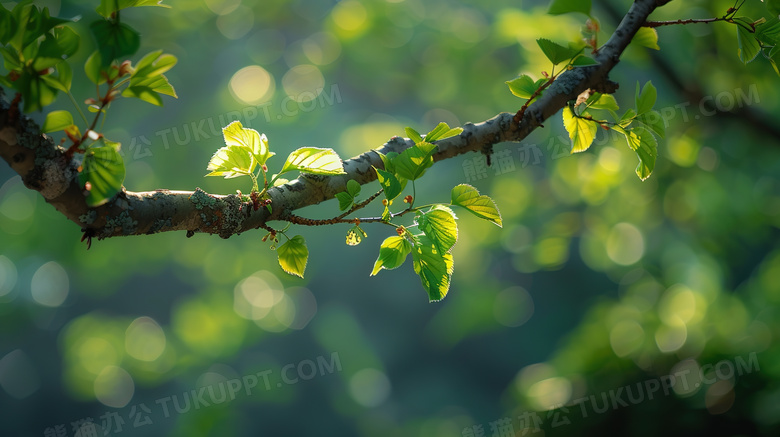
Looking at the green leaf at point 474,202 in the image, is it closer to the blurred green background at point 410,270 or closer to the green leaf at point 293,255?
the green leaf at point 293,255

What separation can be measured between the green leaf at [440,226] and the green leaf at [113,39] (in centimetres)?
25

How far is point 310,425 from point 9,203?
2.90m

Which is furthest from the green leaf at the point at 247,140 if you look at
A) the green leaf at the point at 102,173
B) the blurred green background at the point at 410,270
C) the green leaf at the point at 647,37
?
the blurred green background at the point at 410,270

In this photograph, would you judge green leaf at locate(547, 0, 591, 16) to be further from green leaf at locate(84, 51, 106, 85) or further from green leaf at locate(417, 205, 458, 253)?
green leaf at locate(84, 51, 106, 85)

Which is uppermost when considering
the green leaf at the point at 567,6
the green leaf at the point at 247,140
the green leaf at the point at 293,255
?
the green leaf at the point at 567,6

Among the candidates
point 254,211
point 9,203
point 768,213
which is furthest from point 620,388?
point 9,203

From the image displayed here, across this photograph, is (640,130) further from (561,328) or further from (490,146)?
(561,328)

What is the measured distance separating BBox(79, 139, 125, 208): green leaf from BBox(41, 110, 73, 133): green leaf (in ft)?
0.08

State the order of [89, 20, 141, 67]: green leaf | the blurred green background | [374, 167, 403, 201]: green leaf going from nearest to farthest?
1. [89, 20, 141, 67]: green leaf
2. [374, 167, 403, 201]: green leaf
3. the blurred green background

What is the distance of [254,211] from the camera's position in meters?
0.47

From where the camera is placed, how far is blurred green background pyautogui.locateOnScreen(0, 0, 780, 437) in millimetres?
2043

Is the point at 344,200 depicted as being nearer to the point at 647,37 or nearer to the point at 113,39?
the point at 113,39

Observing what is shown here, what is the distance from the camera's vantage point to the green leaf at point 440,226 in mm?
435

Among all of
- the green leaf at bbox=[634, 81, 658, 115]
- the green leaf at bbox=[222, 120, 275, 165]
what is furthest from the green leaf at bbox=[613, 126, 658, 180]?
the green leaf at bbox=[222, 120, 275, 165]
